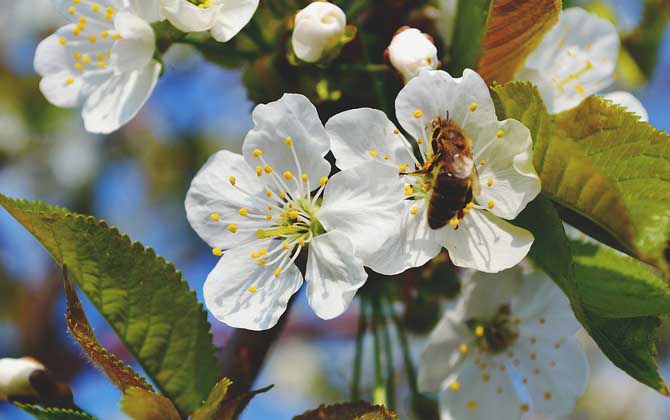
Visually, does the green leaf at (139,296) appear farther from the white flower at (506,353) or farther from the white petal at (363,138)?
the white flower at (506,353)

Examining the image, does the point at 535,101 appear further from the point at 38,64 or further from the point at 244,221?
the point at 38,64

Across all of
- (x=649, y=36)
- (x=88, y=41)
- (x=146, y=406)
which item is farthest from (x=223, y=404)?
(x=649, y=36)

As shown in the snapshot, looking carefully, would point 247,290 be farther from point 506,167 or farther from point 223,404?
point 506,167

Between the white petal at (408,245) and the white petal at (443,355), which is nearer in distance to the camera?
the white petal at (408,245)

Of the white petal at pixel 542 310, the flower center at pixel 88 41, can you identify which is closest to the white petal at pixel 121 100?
→ the flower center at pixel 88 41

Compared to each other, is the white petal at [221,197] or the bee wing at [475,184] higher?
the bee wing at [475,184]

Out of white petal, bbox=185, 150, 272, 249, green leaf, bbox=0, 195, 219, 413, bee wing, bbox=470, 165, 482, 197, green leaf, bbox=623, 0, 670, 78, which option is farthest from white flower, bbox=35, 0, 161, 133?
green leaf, bbox=623, 0, 670, 78

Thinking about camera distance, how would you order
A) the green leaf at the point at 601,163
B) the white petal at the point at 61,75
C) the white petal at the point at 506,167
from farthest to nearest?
1. the white petal at the point at 61,75
2. the white petal at the point at 506,167
3. the green leaf at the point at 601,163
